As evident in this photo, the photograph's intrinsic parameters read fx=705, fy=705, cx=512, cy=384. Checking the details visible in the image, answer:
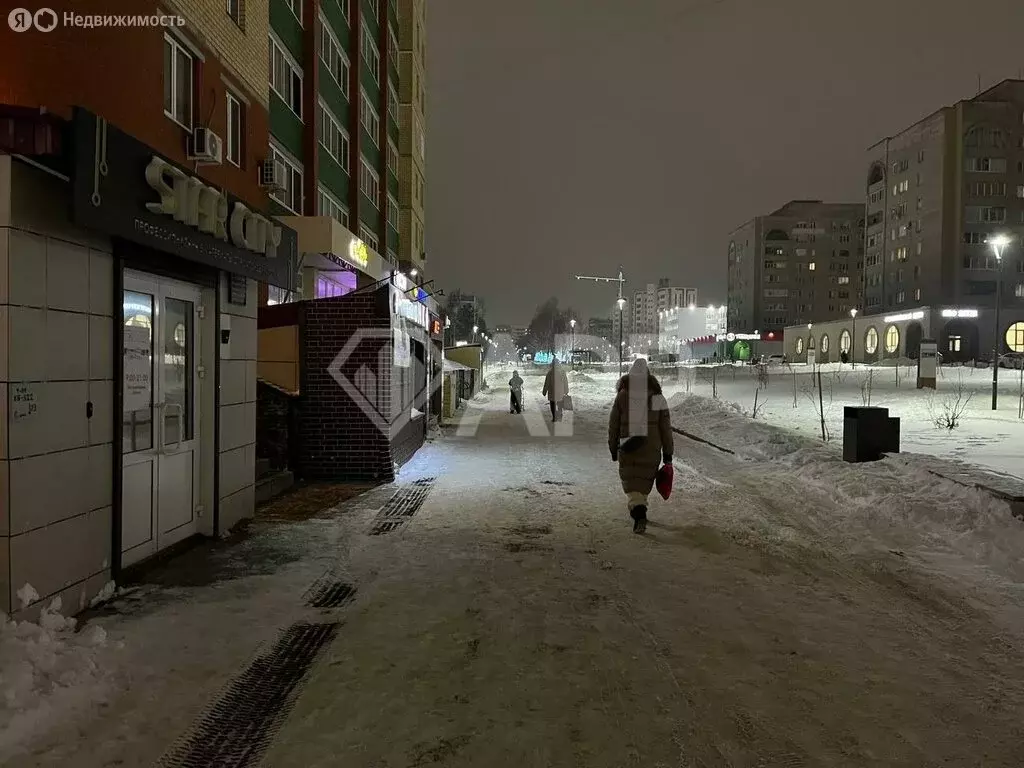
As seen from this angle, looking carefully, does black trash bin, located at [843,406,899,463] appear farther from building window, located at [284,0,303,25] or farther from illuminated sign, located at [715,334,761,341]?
illuminated sign, located at [715,334,761,341]

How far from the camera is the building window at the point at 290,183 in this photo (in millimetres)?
19609

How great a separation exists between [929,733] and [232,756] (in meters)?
3.39

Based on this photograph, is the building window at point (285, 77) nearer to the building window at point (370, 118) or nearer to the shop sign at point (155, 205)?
the building window at point (370, 118)

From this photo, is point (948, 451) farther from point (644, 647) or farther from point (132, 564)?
point (132, 564)

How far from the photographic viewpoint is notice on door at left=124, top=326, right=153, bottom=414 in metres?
5.93

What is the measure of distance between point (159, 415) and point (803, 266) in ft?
433

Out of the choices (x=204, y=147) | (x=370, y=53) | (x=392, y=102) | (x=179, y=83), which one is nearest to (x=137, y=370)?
(x=204, y=147)

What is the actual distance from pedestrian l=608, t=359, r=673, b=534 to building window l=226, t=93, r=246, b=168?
17.7 feet

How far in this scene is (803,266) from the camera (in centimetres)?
12475

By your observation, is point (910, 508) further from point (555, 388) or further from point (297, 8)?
point (297, 8)

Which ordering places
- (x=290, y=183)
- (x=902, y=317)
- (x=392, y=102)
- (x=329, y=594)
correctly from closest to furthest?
(x=329, y=594)
(x=290, y=183)
(x=392, y=102)
(x=902, y=317)

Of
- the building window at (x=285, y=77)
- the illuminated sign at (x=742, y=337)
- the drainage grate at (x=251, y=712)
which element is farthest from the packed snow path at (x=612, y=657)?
the illuminated sign at (x=742, y=337)

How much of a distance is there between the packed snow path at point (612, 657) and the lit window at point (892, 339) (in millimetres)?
67932

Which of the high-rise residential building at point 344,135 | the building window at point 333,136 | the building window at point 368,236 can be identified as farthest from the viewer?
the building window at point 368,236
